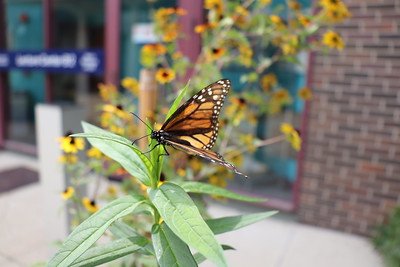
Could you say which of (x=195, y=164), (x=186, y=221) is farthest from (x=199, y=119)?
(x=195, y=164)

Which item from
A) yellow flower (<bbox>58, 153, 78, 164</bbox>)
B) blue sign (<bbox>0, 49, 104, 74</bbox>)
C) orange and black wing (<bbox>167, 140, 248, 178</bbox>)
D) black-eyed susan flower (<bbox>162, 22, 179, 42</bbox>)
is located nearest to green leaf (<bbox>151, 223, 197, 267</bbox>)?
orange and black wing (<bbox>167, 140, 248, 178</bbox>)

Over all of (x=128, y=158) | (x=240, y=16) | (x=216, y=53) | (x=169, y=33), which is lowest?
(x=128, y=158)

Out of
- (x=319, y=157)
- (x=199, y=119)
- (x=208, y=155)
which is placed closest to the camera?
(x=208, y=155)

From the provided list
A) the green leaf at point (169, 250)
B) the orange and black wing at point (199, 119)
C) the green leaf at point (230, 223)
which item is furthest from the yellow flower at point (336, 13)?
the green leaf at point (169, 250)

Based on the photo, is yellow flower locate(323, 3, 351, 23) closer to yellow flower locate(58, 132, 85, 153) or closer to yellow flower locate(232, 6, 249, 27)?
yellow flower locate(232, 6, 249, 27)

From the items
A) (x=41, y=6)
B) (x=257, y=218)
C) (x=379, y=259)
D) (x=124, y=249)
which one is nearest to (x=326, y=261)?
(x=379, y=259)

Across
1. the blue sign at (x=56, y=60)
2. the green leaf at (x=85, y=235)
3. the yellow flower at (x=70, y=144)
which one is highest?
the blue sign at (x=56, y=60)

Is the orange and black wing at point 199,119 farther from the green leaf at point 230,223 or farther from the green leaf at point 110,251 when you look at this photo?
the green leaf at point 110,251

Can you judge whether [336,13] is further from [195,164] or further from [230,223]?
[230,223]
